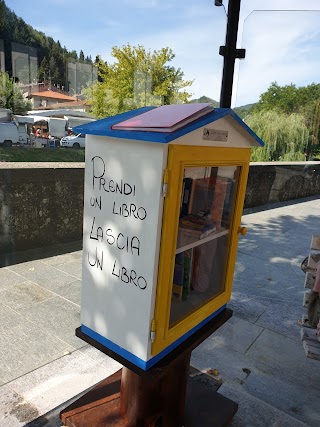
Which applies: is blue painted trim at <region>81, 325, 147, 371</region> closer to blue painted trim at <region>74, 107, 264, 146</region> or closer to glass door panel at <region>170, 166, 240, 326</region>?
glass door panel at <region>170, 166, 240, 326</region>

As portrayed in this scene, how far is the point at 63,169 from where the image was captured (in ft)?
18.2

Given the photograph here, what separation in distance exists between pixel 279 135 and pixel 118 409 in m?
15.3

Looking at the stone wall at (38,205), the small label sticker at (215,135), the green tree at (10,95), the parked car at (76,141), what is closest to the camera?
the small label sticker at (215,135)

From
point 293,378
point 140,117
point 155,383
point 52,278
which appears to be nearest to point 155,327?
point 155,383

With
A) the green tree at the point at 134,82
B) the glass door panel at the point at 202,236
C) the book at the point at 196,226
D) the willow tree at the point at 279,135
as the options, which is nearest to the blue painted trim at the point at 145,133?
the glass door panel at the point at 202,236

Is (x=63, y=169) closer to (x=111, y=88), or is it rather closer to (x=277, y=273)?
(x=277, y=273)

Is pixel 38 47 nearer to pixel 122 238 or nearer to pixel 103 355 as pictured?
pixel 103 355

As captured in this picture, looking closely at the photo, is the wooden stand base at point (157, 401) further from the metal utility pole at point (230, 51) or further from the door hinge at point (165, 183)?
the metal utility pole at point (230, 51)

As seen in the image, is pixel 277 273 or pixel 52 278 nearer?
pixel 52 278

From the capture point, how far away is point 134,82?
14664 mm

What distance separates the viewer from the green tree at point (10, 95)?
775 centimetres

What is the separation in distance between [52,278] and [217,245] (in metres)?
2.98

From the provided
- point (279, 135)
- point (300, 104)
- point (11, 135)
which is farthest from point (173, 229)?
point (279, 135)

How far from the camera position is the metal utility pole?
109 inches
